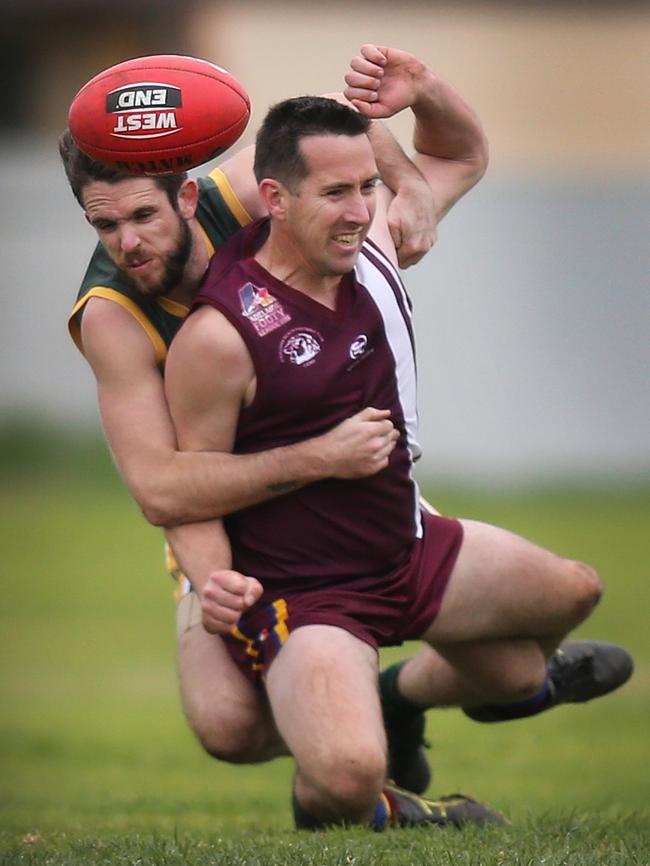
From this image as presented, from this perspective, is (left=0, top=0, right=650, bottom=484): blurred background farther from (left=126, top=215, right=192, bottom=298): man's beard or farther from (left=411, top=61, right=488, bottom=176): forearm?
(left=126, top=215, right=192, bottom=298): man's beard

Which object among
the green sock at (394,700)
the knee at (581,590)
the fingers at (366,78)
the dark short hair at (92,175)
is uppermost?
the fingers at (366,78)

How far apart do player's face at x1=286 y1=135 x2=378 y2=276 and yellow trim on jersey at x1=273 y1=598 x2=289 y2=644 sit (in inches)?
43.8

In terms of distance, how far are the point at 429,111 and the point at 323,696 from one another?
211cm

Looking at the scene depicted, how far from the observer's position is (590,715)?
12.2 metres

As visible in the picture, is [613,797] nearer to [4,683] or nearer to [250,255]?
[250,255]

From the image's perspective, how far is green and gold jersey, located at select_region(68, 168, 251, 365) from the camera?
572 cm

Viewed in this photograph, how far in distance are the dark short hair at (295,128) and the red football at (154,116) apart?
138 millimetres

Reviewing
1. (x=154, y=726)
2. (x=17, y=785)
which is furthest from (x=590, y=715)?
(x=17, y=785)

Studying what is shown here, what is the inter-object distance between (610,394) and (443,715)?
8535 mm

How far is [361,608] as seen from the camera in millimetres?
5754

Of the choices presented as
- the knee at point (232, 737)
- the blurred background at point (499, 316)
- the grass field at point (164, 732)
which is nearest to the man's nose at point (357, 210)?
the knee at point (232, 737)

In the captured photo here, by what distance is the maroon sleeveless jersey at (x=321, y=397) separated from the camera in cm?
555

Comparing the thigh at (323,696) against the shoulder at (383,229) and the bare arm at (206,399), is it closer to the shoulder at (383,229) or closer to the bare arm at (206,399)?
the bare arm at (206,399)

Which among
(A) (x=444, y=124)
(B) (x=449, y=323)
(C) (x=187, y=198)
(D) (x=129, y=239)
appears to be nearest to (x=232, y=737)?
(D) (x=129, y=239)
